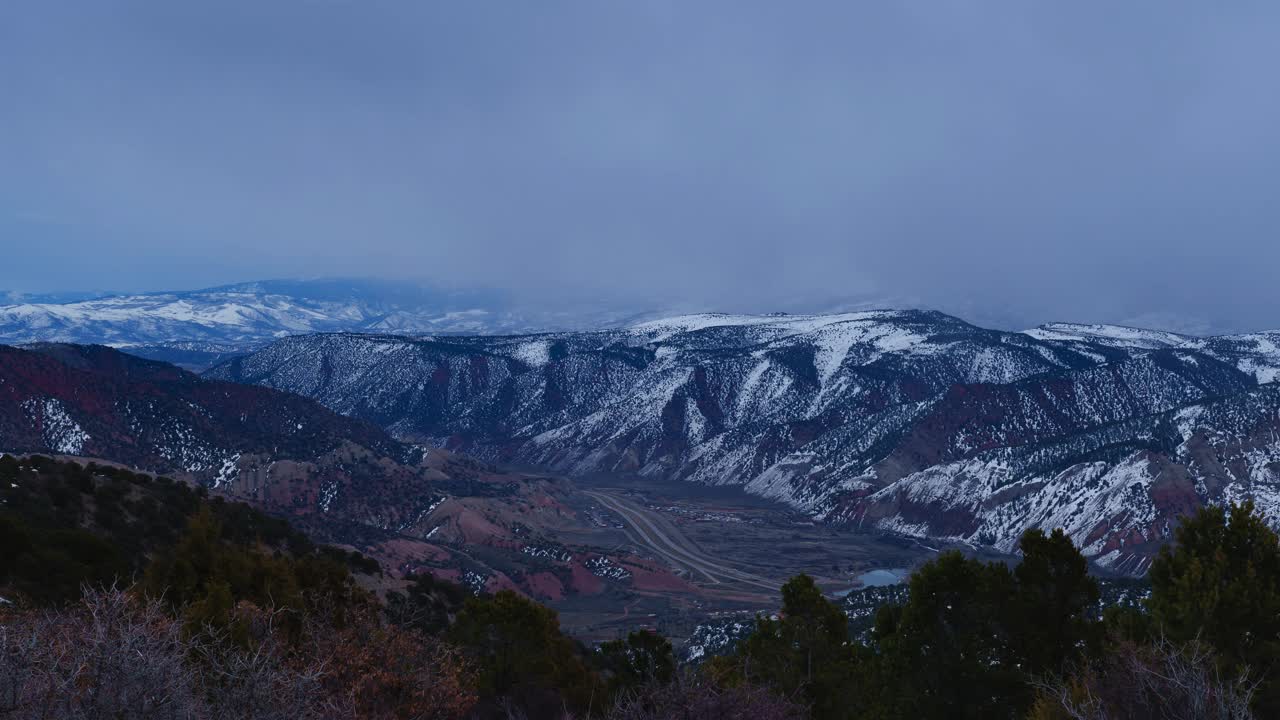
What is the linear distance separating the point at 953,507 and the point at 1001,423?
46.0 metres

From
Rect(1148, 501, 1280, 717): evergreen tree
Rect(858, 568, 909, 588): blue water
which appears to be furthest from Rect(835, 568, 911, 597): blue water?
Rect(1148, 501, 1280, 717): evergreen tree

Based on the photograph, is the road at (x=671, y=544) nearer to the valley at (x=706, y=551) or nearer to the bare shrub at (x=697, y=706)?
the valley at (x=706, y=551)

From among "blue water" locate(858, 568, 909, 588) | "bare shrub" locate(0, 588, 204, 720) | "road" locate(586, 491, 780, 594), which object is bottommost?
"road" locate(586, 491, 780, 594)

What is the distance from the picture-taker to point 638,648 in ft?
111

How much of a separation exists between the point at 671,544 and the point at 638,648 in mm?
108449

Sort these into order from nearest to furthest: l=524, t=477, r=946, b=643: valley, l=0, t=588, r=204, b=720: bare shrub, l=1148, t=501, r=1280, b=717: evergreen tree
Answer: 1. l=0, t=588, r=204, b=720: bare shrub
2. l=1148, t=501, r=1280, b=717: evergreen tree
3. l=524, t=477, r=946, b=643: valley

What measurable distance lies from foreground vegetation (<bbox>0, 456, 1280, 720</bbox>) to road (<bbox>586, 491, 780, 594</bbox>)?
278 ft

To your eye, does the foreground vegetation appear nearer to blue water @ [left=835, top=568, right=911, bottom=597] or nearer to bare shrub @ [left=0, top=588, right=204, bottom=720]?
bare shrub @ [left=0, top=588, right=204, bottom=720]

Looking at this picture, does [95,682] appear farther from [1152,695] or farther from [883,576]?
[883,576]

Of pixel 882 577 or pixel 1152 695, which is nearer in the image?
pixel 1152 695

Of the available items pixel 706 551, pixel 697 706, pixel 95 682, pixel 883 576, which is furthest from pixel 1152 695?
pixel 706 551

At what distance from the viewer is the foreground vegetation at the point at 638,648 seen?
14109 millimetres

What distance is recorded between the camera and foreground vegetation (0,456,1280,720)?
14.1m

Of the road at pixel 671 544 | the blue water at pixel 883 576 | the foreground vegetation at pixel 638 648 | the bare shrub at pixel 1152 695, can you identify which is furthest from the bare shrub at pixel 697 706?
the blue water at pixel 883 576
